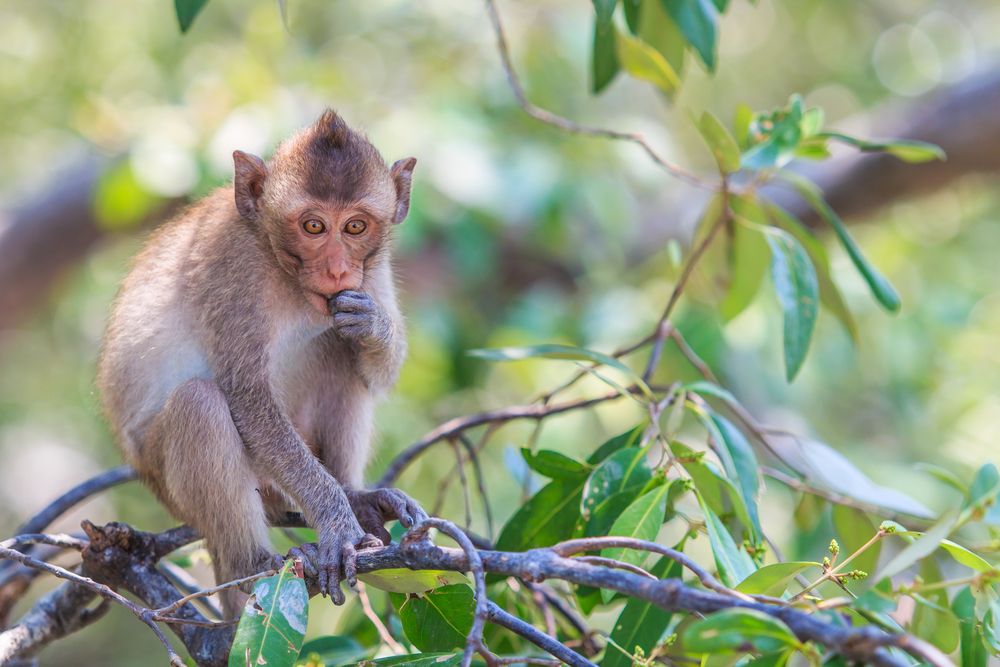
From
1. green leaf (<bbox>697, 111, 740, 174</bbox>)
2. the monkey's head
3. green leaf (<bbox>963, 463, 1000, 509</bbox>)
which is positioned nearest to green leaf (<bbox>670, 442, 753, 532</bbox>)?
green leaf (<bbox>963, 463, 1000, 509</bbox>)

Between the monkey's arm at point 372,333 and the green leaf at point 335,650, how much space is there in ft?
2.87

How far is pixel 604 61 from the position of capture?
12.0ft

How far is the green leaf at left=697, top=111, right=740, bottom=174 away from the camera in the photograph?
123 inches

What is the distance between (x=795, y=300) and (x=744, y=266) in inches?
20.8

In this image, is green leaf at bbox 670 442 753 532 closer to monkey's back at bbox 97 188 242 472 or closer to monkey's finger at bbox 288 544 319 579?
monkey's finger at bbox 288 544 319 579

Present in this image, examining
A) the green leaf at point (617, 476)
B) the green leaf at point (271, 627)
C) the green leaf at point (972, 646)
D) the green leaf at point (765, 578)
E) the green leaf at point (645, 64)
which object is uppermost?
the green leaf at point (645, 64)

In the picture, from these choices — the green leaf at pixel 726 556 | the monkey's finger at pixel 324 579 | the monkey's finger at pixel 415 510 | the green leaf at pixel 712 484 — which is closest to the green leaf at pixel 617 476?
the green leaf at pixel 712 484

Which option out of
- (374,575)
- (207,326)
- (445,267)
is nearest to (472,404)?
A: (445,267)

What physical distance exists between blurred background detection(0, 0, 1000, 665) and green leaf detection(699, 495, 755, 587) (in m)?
1.45

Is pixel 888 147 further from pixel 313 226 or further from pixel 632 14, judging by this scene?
pixel 313 226

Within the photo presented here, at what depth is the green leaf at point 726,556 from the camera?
2279 millimetres

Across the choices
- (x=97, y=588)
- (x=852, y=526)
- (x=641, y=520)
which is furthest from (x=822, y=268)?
(x=97, y=588)

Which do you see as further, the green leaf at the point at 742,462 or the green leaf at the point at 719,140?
the green leaf at the point at 719,140

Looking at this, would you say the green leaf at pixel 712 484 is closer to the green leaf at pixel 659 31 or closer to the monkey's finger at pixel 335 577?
the monkey's finger at pixel 335 577
